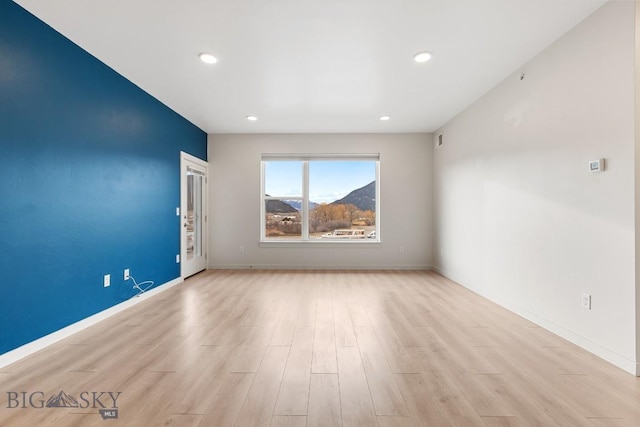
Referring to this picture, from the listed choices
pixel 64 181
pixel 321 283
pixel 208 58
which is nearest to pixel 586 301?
pixel 321 283

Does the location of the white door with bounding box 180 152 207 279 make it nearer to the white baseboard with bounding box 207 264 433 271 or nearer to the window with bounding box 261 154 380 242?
the white baseboard with bounding box 207 264 433 271

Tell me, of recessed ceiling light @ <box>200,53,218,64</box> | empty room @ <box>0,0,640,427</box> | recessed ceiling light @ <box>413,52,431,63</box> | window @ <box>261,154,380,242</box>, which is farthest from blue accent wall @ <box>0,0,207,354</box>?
recessed ceiling light @ <box>413,52,431,63</box>

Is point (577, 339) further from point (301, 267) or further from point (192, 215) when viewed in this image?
point (192, 215)

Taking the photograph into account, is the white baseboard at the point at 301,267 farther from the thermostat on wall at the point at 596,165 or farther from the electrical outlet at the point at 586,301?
the thermostat on wall at the point at 596,165

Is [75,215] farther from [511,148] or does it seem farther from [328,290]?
[511,148]

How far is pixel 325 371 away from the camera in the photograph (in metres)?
2.00

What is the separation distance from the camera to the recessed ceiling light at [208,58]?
2891 mm

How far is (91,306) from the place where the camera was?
285cm

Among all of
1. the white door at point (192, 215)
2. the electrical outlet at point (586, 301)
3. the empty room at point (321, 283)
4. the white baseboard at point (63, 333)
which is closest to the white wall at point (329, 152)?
the white door at point (192, 215)

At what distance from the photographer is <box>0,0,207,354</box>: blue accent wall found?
84.6 inches

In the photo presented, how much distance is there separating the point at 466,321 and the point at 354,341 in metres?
1.29

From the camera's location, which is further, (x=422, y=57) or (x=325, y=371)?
(x=422, y=57)

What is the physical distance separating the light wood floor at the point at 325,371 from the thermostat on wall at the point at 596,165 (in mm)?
1421

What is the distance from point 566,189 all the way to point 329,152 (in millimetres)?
3841
